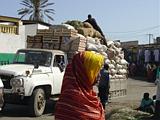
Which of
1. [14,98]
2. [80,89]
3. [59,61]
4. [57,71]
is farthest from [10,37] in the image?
[80,89]

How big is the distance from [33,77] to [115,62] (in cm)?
693

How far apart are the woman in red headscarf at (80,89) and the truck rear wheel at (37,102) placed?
9.98 metres

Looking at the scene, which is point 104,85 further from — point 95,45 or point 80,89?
point 80,89

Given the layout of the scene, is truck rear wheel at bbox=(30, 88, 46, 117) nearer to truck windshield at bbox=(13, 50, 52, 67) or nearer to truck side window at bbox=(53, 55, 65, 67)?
truck windshield at bbox=(13, 50, 52, 67)

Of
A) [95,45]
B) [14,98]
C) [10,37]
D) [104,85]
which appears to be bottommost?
[14,98]

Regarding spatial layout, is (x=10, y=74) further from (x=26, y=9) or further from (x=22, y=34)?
(x=26, y=9)

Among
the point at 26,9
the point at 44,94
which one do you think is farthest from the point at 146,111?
the point at 26,9

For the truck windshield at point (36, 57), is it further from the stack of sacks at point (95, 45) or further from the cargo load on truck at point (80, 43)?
the stack of sacks at point (95, 45)

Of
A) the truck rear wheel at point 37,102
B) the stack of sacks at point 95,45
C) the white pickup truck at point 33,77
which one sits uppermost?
the stack of sacks at point 95,45

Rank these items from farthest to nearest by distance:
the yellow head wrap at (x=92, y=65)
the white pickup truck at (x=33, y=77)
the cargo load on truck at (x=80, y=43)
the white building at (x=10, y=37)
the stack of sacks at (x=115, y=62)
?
the white building at (x=10, y=37)
the stack of sacks at (x=115, y=62)
the cargo load on truck at (x=80, y=43)
the white pickup truck at (x=33, y=77)
the yellow head wrap at (x=92, y=65)

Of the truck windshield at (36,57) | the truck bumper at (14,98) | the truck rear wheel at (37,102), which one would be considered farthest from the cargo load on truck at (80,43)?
the truck bumper at (14,98)

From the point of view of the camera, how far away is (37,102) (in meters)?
14.4

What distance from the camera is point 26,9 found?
6122cm

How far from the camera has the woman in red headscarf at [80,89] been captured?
4070 millimetres
